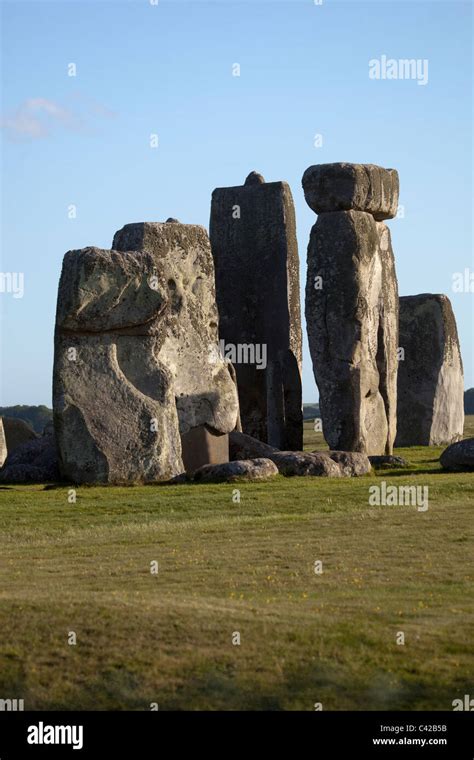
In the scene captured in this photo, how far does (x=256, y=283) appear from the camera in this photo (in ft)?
99.6

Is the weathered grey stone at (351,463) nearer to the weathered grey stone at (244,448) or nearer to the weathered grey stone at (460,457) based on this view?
the weathered grey stone at (460,457)

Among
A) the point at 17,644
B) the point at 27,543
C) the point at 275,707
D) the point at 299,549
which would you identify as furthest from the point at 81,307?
the point at 275,707

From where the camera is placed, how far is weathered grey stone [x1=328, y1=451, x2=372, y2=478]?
23.0 metres

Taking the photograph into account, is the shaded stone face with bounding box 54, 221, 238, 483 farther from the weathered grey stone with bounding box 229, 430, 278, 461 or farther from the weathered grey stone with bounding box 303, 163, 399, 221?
the weathered grey stone with bounding box 303, 163, 399, 221

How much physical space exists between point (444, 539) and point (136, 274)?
7902 mm

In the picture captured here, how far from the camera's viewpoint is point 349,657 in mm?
11000

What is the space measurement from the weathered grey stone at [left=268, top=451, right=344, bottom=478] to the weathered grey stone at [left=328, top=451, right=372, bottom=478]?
0.22 meters

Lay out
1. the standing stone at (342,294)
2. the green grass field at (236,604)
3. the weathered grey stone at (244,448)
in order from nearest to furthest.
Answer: the green grass field at (236,604)
the weathered grey stone at (244,448)
the standing stone at (342,294)

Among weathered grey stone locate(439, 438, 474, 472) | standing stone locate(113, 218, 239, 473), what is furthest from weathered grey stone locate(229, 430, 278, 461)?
weathered grey stone locate(439, 438, 474, 472)

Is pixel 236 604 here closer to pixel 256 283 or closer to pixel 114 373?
pixel 114 373

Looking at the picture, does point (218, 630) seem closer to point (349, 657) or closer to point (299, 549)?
point (349, 657)

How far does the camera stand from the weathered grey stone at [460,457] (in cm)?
2423

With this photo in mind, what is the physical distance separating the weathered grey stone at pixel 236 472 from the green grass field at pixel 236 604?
197cm

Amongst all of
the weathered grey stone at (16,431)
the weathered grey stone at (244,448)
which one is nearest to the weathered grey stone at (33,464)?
the weathered grey stone at (244,448)
